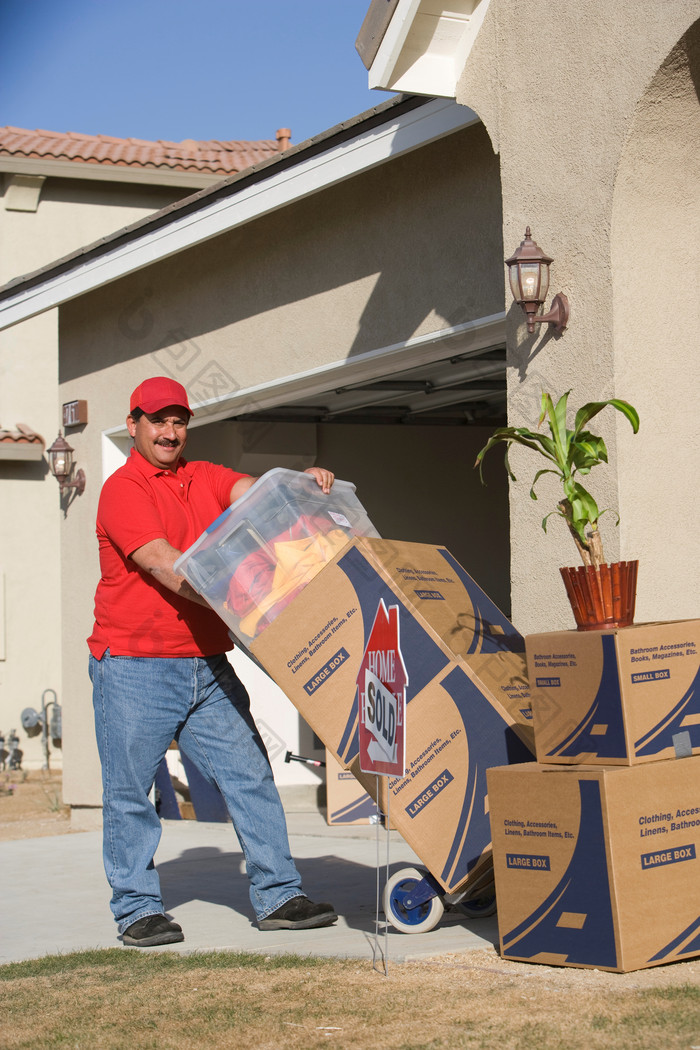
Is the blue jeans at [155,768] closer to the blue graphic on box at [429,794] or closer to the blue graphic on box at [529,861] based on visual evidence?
the blue graphic on box at [429,794]

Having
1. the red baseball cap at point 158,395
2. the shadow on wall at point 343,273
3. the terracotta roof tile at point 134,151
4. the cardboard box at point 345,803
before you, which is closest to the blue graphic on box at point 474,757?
the red baseball cap at point 158,395

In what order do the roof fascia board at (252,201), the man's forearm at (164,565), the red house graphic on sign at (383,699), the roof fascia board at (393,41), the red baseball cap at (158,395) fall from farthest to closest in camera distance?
the roof fascia board at (252,201) < the roof fascia board at (393,41) < the red baseball cap at (158,395) < the man's forearm at (164,565) < the red house graphic on sign at (383,699)

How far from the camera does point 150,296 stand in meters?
8.96

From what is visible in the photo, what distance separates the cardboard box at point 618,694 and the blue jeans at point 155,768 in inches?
53.3

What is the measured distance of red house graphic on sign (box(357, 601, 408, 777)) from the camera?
11.8 ft

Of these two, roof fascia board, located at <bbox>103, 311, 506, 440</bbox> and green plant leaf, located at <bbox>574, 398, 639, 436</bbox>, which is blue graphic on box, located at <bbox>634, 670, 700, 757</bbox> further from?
roof fascia board, located at <bbox>103, 311, 506, 440</bbox>

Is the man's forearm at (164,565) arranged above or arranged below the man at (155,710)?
above

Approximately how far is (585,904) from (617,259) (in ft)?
7.97

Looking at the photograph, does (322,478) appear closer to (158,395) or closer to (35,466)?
(158,395)

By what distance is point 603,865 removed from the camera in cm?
334

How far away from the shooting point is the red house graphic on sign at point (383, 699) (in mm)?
3584

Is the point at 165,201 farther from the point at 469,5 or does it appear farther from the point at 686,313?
the point at 686,313

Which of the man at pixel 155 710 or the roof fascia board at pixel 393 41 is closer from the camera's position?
the man at pixel 155 710

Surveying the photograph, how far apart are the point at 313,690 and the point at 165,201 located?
44.7 ft
